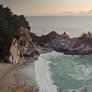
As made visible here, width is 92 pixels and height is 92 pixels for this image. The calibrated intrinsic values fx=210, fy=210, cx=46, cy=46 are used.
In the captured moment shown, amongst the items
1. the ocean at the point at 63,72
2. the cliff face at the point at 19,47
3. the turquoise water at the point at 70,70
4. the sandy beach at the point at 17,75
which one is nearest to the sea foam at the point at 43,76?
the ocean at the point at 63,72

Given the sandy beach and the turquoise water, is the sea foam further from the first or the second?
the sandy beach

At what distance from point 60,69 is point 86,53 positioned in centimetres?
1493

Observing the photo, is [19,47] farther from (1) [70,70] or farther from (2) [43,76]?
(2) [43,76]

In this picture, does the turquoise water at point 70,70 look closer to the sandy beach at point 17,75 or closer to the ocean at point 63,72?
the ocean at point 63,72

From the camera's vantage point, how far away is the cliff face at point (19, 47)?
129 feet

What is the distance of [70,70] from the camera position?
36719 millimetres

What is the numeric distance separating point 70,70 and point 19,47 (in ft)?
39.2

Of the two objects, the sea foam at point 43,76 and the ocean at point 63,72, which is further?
the ocean at point 63,72

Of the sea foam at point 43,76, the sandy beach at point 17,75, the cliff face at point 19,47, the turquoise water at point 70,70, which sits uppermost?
the cliff face at point 19,47

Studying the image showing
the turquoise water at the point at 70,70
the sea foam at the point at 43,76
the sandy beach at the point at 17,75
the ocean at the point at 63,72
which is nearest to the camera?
the sandy beach at the point at 17,75

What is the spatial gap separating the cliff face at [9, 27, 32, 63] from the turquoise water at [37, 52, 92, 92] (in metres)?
4.58

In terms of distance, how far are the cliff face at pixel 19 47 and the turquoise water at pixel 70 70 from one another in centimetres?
458

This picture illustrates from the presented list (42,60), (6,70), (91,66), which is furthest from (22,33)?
(91,66)

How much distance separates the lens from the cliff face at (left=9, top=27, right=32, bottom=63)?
39.2m
